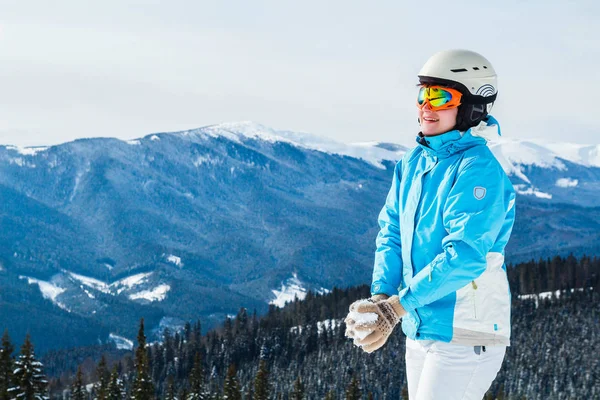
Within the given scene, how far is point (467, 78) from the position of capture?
7.05 metres

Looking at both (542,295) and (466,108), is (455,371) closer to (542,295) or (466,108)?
(466,108)

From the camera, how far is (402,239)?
750 centimetres

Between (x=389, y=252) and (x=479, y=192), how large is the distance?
1238mm

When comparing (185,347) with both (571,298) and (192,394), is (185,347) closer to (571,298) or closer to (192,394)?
(571,298)

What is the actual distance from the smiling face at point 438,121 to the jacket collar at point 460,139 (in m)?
0.10

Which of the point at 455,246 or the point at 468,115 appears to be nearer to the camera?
the point at 455,246

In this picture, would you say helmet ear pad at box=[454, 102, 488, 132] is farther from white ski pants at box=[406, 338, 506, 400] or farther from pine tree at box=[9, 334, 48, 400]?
pine tree at box=[9, 334, 48, 400]

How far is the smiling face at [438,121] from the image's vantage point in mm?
7211

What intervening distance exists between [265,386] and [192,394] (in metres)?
7.76

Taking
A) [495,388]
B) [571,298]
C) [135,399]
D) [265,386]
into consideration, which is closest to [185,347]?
[495,388]

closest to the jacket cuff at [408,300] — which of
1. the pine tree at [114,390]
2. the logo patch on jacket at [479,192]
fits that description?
the logo patch on jacket at [479,192]

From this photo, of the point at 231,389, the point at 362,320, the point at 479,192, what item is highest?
the point at 479,192

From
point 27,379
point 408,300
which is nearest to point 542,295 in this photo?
point 27,379

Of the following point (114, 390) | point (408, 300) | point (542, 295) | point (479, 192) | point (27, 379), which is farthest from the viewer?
point (542, 295)
